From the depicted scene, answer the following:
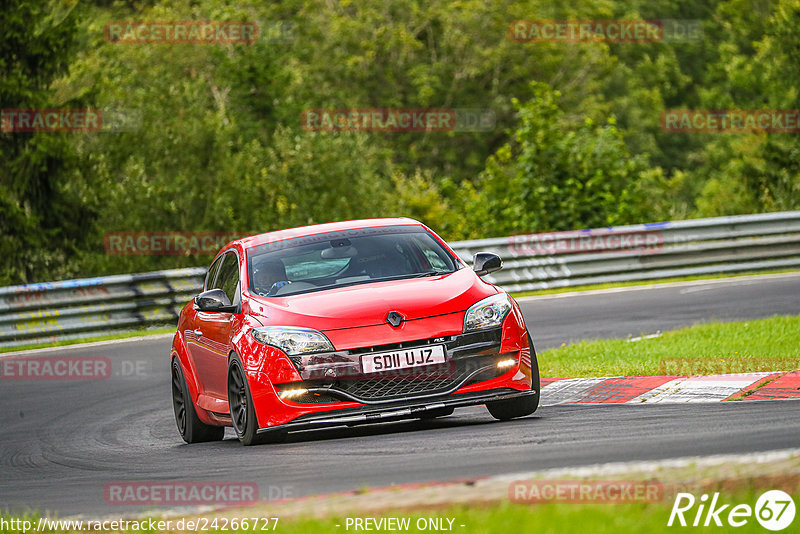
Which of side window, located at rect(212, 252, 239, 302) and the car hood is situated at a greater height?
the car hood

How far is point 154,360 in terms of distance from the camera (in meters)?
16.4

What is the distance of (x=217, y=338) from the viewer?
31.3 feet

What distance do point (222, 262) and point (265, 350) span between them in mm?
2293

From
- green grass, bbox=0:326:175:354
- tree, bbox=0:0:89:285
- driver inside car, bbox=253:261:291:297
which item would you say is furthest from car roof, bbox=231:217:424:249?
tree, bbox=0:0:89:285

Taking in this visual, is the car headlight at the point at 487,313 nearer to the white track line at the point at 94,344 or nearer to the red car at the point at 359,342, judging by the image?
the red car at the point at 359,342

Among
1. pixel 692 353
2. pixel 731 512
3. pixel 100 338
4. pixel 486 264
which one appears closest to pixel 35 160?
pixel 100 338

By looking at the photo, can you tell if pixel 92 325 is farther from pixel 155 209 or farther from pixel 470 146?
pixel 470 146

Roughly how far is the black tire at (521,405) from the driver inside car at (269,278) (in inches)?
68.9

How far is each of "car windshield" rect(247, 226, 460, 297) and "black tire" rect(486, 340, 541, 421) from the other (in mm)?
1028

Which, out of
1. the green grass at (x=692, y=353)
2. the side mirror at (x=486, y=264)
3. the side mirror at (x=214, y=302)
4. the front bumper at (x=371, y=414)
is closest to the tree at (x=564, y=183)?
the green grass at (x=692, y=353)

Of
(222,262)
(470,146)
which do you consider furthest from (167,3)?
(222,262)

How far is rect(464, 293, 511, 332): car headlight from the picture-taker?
8.62m

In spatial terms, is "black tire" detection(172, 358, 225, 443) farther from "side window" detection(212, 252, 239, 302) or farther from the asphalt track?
"side window" detection(212, 252, 239, 302)

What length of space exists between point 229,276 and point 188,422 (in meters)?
1.20
